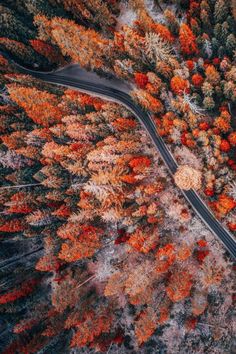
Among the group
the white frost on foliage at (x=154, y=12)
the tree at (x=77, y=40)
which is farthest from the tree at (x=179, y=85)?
the white frost on foliage at (x=154, y=12)

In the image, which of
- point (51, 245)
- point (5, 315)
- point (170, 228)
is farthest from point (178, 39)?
point (5, 315)

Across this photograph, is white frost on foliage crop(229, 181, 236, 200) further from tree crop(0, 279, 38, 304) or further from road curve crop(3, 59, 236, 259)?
tree crop(0, 279, 38, 304)

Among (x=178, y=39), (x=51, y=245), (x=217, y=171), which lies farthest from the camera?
(x=178, y=39)

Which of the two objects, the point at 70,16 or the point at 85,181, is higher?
the point at 70,16

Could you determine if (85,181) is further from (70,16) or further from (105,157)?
(70,16)

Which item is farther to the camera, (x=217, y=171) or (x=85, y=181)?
(x=85, y=181)

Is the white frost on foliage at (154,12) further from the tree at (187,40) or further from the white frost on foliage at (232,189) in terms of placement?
the white frost on foliage at (232,189)
